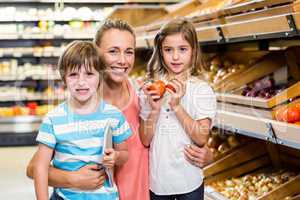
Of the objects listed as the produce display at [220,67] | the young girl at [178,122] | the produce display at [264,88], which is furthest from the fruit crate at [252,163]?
the young girl at [178,122]

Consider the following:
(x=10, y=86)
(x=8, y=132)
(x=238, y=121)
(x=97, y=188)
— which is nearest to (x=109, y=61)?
(x=97, y=188)

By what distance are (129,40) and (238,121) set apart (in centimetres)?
88

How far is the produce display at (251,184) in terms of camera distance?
2785 millimetres

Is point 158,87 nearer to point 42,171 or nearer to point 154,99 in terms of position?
point 154,99

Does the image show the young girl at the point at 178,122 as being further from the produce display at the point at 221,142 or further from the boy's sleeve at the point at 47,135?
the produce display at the point at 221,142

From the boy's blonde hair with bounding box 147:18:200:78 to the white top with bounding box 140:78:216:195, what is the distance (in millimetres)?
120

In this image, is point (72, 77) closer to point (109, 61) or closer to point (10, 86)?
point (109, 61)

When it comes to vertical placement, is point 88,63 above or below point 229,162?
above

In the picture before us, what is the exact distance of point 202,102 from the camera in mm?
1846

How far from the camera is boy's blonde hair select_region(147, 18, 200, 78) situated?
1909 millimetres

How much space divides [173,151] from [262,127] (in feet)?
1.64

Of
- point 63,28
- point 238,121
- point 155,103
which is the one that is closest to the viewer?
point 155,103

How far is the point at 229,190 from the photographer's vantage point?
2.91 metres

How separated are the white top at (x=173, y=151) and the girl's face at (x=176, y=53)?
75mm
